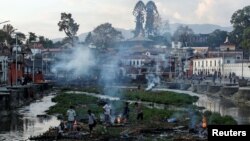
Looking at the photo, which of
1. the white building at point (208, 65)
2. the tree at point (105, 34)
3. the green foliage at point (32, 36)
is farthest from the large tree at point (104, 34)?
the white building at point (208, 65)

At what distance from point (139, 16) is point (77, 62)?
89.0 metres

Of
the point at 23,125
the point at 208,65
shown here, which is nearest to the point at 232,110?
the point at 23,125

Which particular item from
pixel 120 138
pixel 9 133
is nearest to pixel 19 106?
pixel 9 133

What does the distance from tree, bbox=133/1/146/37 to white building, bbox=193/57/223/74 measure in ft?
109

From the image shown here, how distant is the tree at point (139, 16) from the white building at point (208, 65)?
3324cm

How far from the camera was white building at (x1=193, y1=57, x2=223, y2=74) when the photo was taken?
130800mm

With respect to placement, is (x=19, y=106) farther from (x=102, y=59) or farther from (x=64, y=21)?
(x=64, y=21)

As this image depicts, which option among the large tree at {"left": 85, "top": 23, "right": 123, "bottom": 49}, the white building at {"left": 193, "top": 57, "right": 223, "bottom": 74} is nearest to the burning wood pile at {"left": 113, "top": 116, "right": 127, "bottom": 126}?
the white building at {"left": 193, "top": 57, "right": 223, "bottom": 74}

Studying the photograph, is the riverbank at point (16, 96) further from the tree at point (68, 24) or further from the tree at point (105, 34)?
the tree at point (105, 34)

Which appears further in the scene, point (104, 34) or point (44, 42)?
point (104, 34)

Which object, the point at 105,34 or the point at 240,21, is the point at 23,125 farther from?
the point at 105,34

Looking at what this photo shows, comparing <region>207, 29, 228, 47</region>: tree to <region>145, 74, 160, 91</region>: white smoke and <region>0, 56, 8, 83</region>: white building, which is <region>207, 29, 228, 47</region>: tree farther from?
<region>0, 56, 8, 83</region>: white building

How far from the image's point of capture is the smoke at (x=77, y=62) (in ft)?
330

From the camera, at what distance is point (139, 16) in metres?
188
